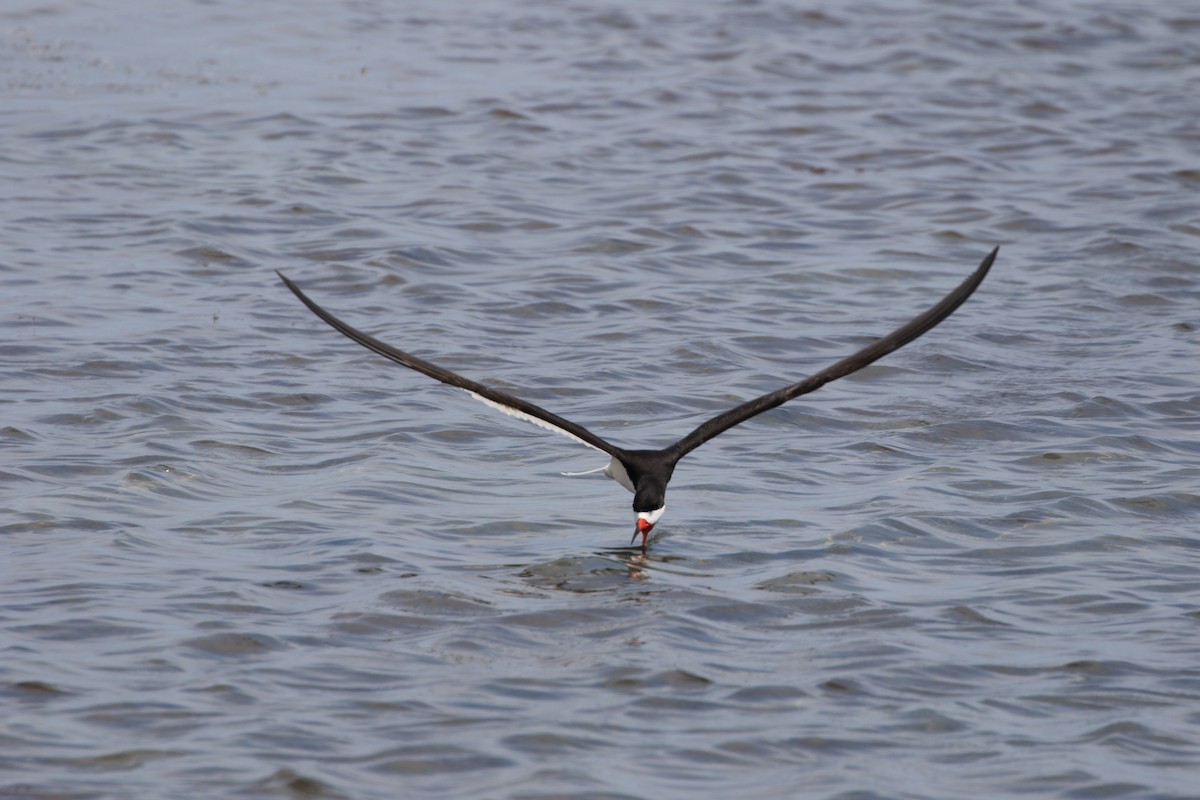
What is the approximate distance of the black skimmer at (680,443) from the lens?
7930 mm

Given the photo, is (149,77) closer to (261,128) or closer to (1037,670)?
(261,128)

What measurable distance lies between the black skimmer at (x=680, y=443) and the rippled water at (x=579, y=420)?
42 cm

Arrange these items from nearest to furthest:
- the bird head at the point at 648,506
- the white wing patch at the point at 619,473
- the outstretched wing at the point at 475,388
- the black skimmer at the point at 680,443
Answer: the outstretched wing at the point at 475,388 < the black skimmer at the point at 680,443 < the bird head at the point at 648,506 < the white wing patch at the point at 619,473

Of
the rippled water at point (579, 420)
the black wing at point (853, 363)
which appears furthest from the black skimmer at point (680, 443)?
the rippled water at point (579, 420)

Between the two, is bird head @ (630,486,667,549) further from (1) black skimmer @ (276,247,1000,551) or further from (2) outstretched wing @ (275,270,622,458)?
(2) outstretched wing @ (275,270,622,458)

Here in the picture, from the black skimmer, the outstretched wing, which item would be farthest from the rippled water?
the outstretched wing

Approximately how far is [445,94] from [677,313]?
24.0 feet

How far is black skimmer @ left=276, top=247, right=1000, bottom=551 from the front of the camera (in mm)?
7930

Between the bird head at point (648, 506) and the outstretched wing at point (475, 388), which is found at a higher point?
the outstretched wing at point (475, 388)

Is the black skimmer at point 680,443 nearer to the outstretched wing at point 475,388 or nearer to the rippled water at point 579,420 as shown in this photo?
the outstretched wing at point 475,388

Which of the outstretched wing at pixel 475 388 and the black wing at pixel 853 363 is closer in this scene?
the outstretched wing at pixel 475 388

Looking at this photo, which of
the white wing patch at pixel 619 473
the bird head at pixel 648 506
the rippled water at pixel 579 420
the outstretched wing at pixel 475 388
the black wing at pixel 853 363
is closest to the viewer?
the rippled water at pixel 579 420

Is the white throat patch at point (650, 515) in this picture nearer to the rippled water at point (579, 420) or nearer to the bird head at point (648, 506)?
the bird head at point (648, 506)

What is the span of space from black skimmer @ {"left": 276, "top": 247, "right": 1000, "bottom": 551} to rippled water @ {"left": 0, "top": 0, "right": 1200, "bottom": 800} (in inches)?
16.7
